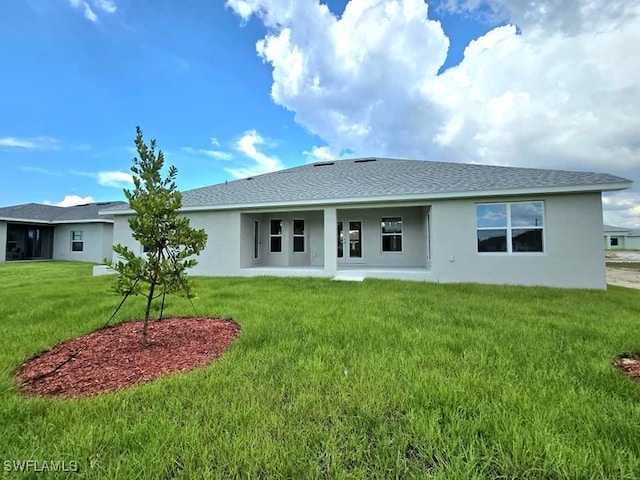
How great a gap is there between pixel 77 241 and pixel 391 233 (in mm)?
22268

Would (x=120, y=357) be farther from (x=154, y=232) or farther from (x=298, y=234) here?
(x=298, y=234)

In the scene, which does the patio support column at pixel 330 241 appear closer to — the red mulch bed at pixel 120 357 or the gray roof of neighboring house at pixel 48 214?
the red mulch bed at pixel 120 357

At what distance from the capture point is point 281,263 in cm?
1359

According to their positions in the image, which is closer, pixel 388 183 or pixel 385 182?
pixel 388 183

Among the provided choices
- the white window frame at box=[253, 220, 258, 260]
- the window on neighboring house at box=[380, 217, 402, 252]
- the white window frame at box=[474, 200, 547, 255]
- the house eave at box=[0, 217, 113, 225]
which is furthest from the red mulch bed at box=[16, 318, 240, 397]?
the house eave at box=[0, 217, 113, 225]

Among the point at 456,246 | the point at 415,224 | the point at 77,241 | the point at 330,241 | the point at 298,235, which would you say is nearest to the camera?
the point at 456,246

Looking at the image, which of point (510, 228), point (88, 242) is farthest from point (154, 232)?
point (88, 242)

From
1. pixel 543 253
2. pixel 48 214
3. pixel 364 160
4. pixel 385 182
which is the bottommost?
pixel 543 253

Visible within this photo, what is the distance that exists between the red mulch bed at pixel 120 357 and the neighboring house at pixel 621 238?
65329mm

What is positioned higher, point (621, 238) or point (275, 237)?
point (621, 238)

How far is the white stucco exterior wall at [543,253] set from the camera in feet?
28.6

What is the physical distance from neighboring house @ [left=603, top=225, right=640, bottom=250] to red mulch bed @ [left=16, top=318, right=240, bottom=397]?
65.3m

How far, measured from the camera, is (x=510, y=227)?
9.36 meters

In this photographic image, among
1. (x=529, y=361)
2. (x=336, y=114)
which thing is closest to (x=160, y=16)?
(x=336, y=114)
